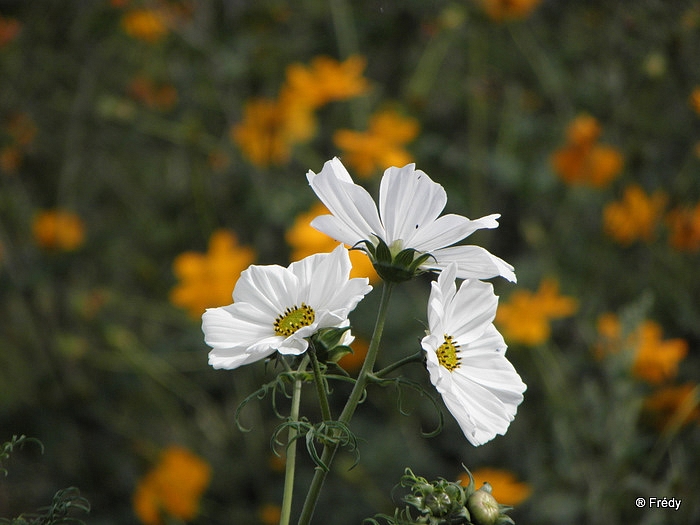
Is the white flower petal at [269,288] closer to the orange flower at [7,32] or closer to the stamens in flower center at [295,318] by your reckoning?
the stamens in flower center at [295,318]

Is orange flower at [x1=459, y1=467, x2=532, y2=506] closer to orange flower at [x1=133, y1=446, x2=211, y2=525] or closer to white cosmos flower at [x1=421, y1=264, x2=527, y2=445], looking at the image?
orange flower at [x1=133, y1=446, x2=211, y2=525]

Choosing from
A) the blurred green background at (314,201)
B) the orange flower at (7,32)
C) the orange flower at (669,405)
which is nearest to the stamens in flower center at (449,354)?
the blurred green background at (314,201)

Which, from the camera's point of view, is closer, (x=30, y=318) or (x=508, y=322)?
(x=508, y=322)

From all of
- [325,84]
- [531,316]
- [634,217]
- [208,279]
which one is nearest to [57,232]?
[208,279]

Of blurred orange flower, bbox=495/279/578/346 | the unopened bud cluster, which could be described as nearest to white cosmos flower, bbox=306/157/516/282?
the unopened bud cluster

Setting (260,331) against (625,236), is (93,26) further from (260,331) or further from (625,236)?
(260,331)

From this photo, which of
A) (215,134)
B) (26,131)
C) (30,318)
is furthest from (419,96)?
(30,318)
